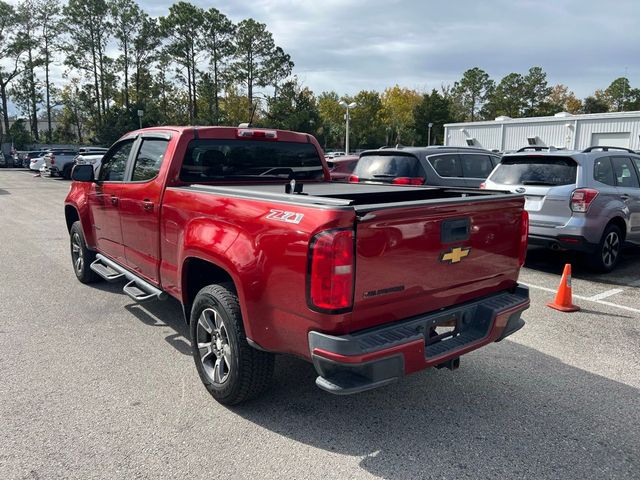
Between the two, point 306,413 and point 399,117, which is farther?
point 399,117

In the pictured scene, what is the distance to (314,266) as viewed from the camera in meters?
2.63

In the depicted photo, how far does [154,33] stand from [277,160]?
5823 cm

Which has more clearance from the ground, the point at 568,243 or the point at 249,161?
the point at 249,161

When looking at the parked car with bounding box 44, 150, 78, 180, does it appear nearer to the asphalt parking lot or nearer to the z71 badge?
the asphalt parking lot

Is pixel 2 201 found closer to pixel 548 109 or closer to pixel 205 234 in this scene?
pixel 205 234

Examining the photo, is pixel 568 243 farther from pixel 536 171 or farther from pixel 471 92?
pixel 471 92

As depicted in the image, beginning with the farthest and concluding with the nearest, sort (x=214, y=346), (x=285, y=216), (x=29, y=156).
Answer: (x=29, y=156) → (x=214, y=346) → (x=285, y=216)

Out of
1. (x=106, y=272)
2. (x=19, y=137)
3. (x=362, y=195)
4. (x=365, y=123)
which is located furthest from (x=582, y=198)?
(x=365, y=123)

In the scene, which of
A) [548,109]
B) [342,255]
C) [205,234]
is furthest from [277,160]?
[548,109]

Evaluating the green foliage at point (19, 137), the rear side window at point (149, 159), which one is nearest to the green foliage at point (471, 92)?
the green foliage at point (19, 137)

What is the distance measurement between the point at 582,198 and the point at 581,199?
20mm

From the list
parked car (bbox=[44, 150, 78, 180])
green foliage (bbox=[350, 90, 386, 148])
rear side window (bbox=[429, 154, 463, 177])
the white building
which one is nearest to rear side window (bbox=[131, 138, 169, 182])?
rear side window (bbox=[429, 154, 463, 177])

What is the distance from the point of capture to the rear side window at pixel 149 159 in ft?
14.6

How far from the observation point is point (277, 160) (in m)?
4.96
